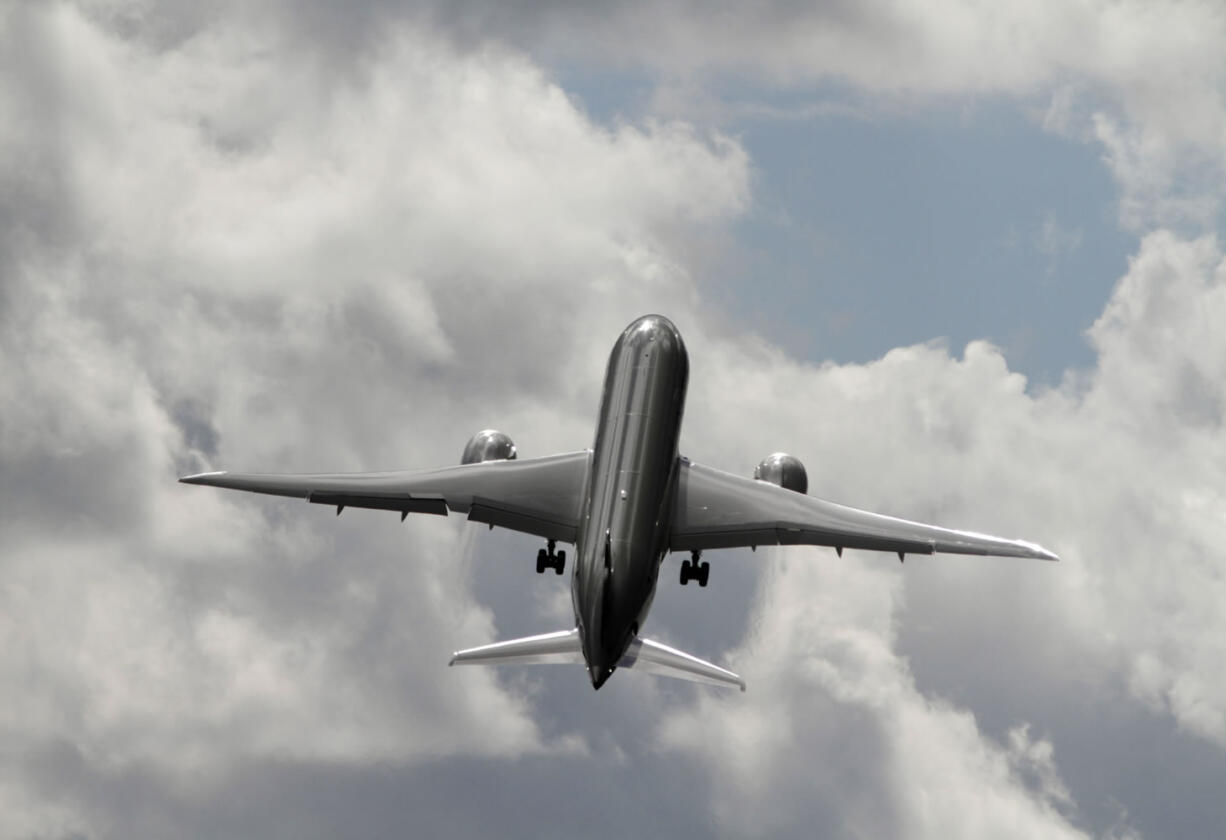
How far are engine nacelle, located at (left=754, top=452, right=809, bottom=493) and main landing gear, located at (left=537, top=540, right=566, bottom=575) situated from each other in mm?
10092

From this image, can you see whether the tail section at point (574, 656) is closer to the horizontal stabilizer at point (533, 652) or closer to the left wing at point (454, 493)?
the horizontal stabilizer at point (533, 652)

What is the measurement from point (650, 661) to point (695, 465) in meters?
13.5

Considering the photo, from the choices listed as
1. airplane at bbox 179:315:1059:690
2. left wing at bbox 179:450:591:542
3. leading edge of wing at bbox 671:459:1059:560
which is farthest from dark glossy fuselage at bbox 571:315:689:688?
left wing at bbox 179:450:591:542

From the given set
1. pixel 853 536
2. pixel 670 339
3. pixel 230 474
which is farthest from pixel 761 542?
pixel 230 474

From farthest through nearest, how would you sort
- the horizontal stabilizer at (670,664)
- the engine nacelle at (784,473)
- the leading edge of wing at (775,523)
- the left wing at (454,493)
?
the engine nacelle at (784,473)
the left wing at (454,493)
the leading edge of wing at (775,523)
the horizontal stabilizer at (670,664)

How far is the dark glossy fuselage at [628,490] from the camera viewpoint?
2336 inches

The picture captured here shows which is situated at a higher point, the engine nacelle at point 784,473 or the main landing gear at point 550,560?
the engine nacelle at point 784,473

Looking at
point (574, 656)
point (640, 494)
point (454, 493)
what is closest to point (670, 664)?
point (574, 656)

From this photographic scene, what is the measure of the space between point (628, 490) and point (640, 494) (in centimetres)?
49

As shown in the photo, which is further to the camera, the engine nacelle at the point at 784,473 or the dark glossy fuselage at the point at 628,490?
the engine nacelle at the point at 784,473

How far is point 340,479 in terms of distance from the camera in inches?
2741

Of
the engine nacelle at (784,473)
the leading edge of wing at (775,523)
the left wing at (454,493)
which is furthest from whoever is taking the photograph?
the engine nacelle at (784,473)

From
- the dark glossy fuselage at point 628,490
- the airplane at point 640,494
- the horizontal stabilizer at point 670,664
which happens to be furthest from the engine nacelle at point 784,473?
the horizontal stabilizer at point 670,664

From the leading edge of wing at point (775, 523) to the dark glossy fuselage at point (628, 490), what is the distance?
52.3 inches
